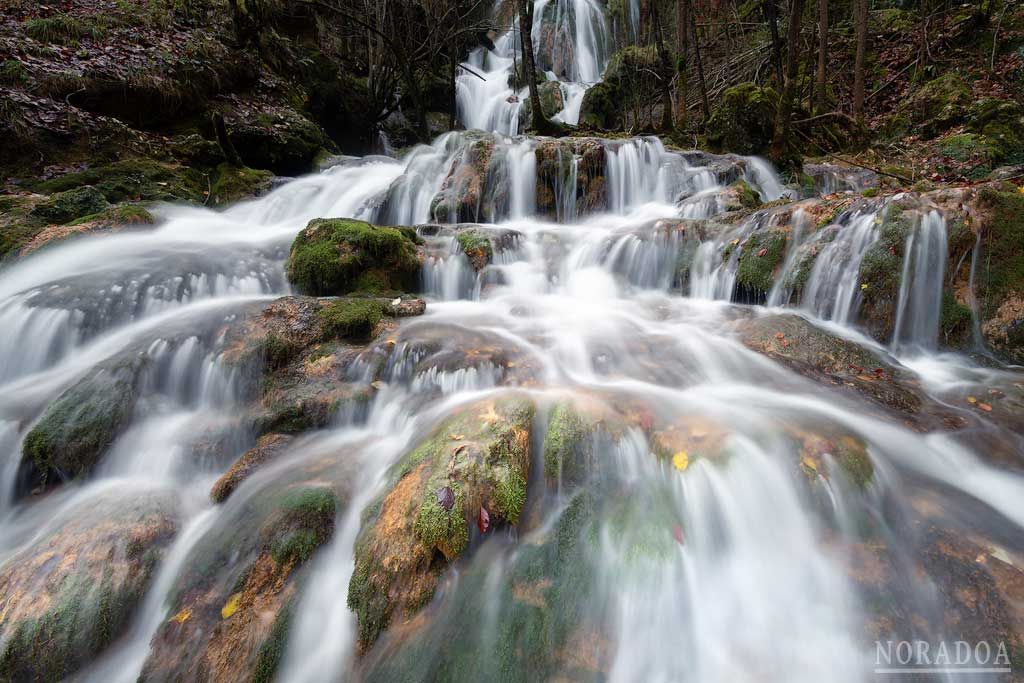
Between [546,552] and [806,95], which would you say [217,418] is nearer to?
[546,552]

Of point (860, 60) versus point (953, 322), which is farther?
point (860, 60)

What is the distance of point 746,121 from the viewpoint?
10.1 m

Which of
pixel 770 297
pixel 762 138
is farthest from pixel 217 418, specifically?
pixel 762 138

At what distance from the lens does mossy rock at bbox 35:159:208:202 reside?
755cm

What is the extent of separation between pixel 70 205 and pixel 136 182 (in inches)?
53.0

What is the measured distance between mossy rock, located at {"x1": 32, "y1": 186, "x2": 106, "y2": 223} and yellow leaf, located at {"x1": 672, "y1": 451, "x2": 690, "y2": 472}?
353 inches

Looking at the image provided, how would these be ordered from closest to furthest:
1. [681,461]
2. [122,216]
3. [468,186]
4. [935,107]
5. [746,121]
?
[681,461], [122,216], [468,186], [746,121], [935,107]

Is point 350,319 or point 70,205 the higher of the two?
point 70,205

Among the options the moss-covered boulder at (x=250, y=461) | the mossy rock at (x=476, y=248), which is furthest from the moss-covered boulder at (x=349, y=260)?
the moss-covered boulder at (x=250, y=461)

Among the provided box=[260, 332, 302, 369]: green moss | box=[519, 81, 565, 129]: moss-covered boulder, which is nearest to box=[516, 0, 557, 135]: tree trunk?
box=[519, 81, 565, 129]: moss-covered boulder

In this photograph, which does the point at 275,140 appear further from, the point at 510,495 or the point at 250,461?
the point at 510,495

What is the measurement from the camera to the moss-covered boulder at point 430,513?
2117 millimetres

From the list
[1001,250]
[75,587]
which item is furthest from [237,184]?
[1001,250]

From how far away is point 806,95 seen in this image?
1407cm
